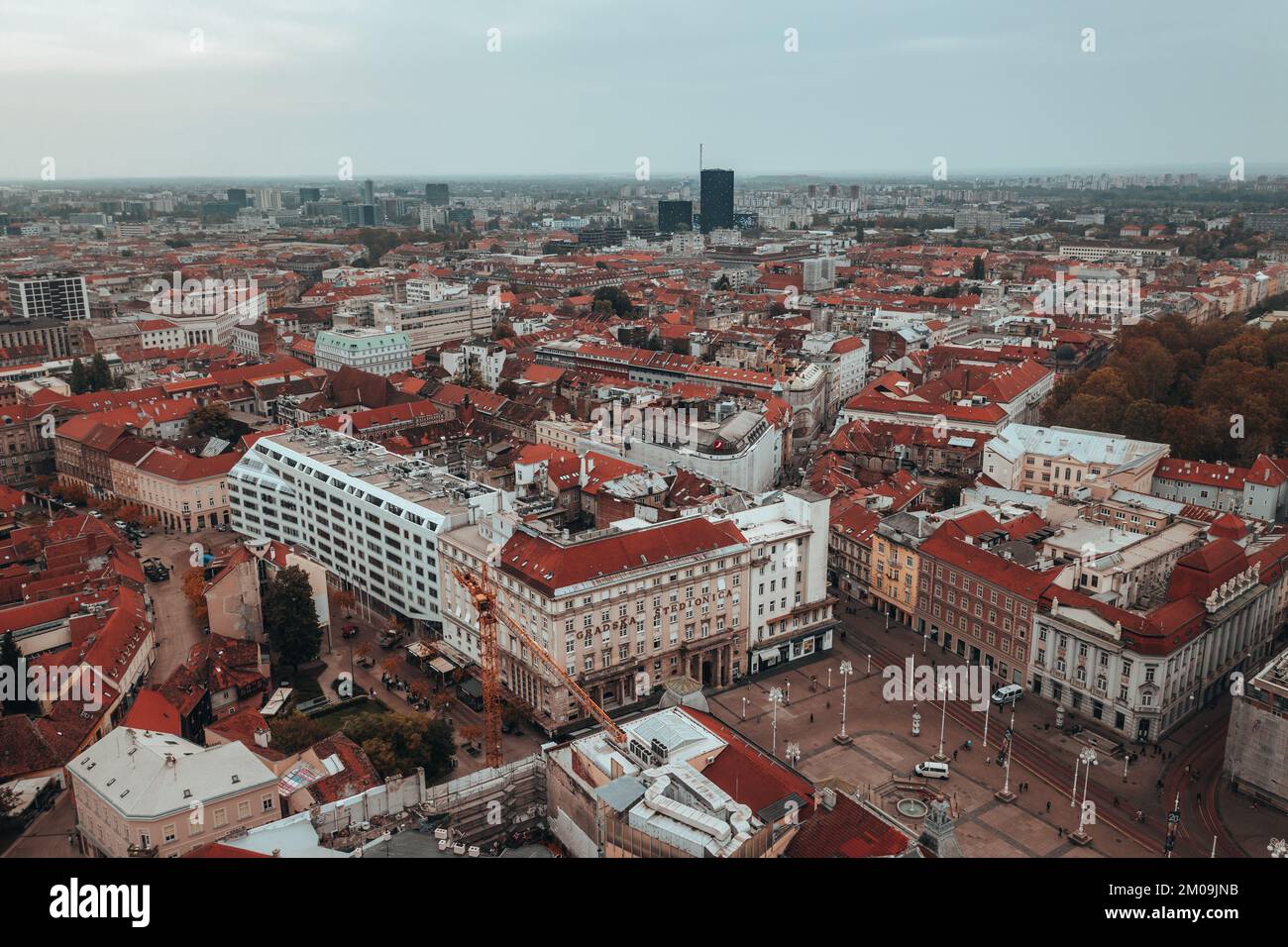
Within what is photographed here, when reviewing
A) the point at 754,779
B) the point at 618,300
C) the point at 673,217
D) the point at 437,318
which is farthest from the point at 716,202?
the point at 754,779

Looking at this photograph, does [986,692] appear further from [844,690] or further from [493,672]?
[493,672]

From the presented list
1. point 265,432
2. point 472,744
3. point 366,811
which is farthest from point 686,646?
point 265,432

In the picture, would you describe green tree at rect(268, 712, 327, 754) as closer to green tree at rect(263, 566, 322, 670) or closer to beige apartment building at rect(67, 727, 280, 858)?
beige apartment building at rect(67, 727, 280, 858)

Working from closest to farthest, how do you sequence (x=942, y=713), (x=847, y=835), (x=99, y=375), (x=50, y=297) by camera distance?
(x=847, y=835) < (x=942, y=713) < (x=99, y=375) < (x=50, y=297)

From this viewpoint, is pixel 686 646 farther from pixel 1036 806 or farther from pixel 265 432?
pixel 265 432

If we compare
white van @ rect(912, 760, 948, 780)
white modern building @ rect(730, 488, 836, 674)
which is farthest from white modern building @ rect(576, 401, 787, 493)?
white van @ rect(912, 760, 948, 780)

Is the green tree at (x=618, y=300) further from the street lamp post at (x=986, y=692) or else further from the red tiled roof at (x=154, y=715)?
the red tiled roof at (x=154, y=715)
